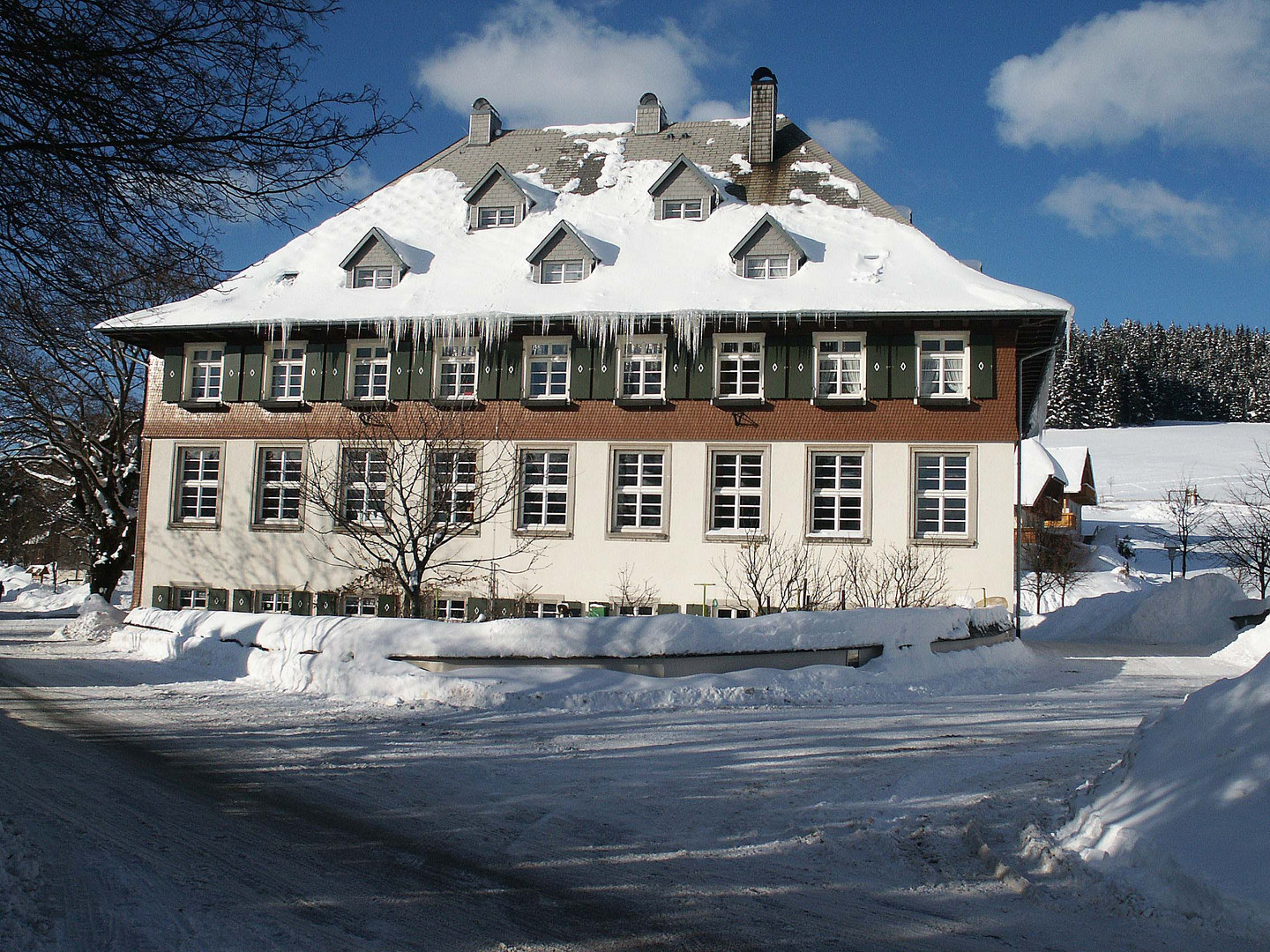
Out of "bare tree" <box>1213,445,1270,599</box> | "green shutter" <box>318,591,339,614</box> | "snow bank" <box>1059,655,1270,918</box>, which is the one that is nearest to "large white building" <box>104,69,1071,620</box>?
"green shutter" <box>318,591,339,614</box>

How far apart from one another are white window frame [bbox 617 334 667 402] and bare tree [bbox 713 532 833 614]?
163 inches

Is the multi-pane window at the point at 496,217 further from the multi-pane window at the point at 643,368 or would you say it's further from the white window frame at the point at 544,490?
the white window frame at the point at 544,490

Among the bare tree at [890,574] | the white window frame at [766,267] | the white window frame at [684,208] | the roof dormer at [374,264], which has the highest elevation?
the white window frame at [684,208]

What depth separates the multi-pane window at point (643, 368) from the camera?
23094mm

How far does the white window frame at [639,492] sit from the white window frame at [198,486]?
34.2ft

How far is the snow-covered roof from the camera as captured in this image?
73.6ft

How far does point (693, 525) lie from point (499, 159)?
46.4 feet

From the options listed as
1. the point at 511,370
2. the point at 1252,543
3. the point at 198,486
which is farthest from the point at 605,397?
the point at 1252,543

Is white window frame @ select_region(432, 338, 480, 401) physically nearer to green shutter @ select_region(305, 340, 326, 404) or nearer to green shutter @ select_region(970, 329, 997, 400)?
green shutter @ select_region(305, 340, 326, 404)

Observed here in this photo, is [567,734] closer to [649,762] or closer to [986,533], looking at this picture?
[649,762]

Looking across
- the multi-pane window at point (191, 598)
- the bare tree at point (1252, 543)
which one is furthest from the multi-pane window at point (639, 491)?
the bare tree at point (1252, 543)

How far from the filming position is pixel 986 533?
21312mm

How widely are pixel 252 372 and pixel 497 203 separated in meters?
7.99

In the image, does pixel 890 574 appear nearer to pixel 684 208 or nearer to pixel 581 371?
pixel 581 371
